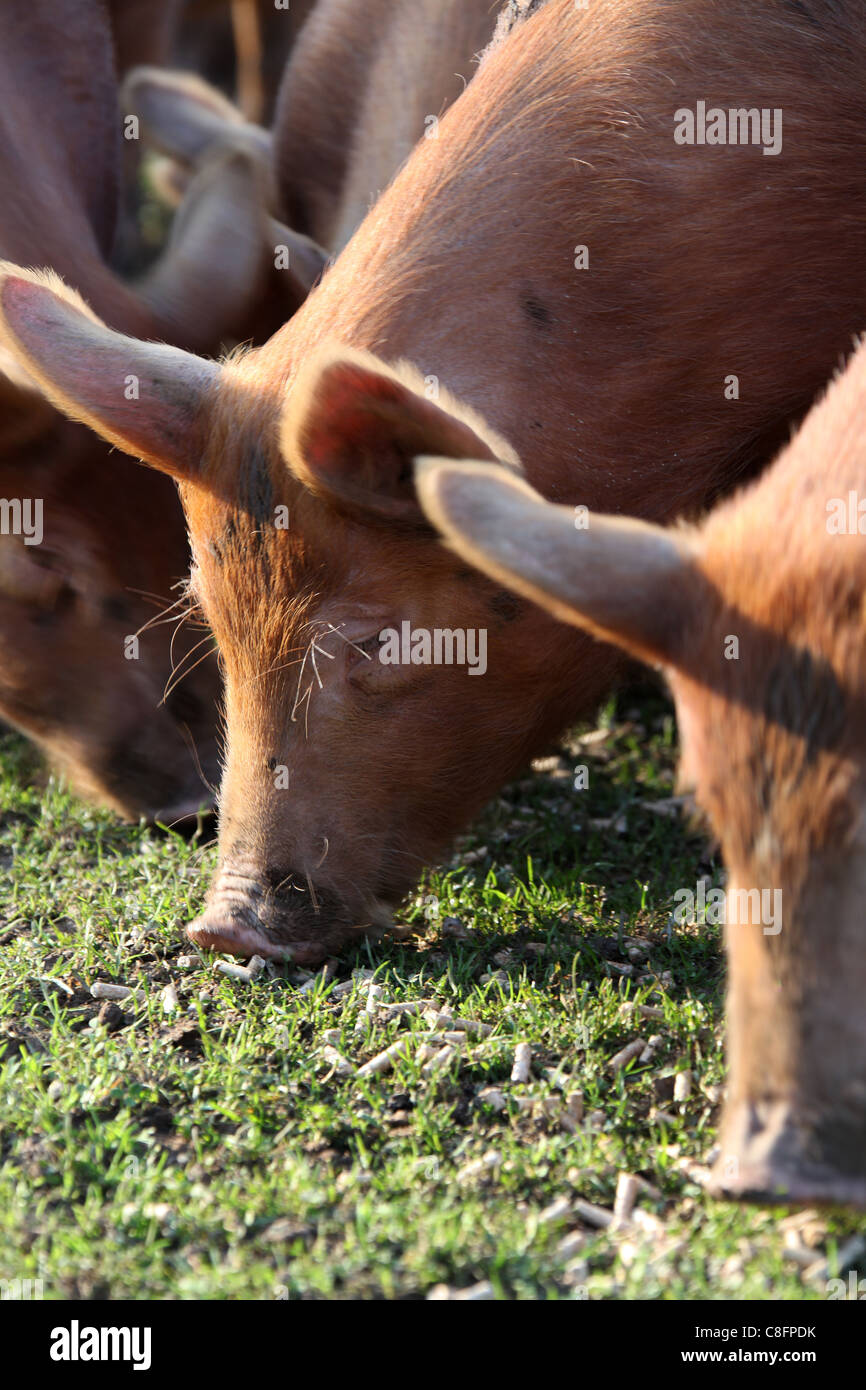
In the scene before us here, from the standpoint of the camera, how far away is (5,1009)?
3893 millimetres

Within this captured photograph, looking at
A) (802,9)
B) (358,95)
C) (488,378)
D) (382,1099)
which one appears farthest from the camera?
(358,95)

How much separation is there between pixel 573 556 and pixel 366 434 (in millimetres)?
891

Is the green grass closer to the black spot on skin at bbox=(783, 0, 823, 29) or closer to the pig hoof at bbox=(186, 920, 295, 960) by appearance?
the pig hoof at bbox=(186, 920, 295, 960)

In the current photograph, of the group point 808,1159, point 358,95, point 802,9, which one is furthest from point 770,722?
point 358,95

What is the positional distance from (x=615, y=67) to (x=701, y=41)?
25 centimetres

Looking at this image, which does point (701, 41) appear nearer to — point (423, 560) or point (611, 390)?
point (611, 390)

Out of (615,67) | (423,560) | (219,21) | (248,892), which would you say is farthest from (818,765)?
(219,21)

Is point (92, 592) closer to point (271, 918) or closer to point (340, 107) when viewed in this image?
point (271, 918)

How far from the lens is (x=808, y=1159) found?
2.70 metres

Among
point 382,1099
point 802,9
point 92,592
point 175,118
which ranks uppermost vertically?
point 175,118

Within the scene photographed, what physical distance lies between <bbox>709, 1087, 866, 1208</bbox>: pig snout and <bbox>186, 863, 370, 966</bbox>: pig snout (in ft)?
4.93

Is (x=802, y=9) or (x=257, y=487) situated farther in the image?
(x=802, y=9)

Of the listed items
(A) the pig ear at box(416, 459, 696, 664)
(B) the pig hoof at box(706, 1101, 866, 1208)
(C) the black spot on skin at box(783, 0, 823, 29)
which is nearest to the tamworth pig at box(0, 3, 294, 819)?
(A) the pig ear at box(416, 459, 696, 664)

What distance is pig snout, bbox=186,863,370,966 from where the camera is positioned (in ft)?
12.9
